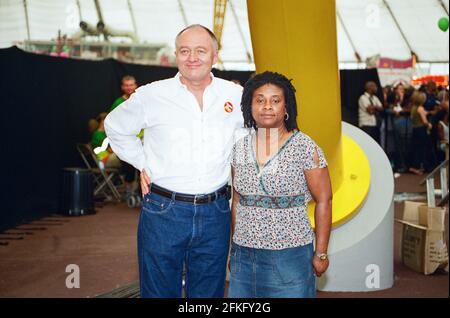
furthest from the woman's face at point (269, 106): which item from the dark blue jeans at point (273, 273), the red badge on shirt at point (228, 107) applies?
the dark blue jeans at point (273, 273)

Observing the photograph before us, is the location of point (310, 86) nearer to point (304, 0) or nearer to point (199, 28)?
point (304, 0)

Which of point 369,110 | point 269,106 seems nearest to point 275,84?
point 269,106

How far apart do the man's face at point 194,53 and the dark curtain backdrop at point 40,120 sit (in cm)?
444

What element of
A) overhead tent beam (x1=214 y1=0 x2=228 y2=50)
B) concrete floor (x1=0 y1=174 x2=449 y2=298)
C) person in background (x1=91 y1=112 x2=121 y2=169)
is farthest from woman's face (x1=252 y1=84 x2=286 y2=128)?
overhead tent beam (x1=214 y1=0 x2=228 y2=50)

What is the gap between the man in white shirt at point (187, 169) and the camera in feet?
7.84

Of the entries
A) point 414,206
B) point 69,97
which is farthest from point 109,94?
point 414,206

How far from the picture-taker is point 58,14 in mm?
13031

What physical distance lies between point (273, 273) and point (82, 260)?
3.30m

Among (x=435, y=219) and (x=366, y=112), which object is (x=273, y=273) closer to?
(x=435, y=219)

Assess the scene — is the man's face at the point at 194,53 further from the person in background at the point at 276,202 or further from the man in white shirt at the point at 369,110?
the man in white shirt at the point at 369,110

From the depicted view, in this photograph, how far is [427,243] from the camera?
4848 mm

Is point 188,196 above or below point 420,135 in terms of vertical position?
below

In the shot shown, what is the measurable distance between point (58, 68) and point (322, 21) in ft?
17.5
